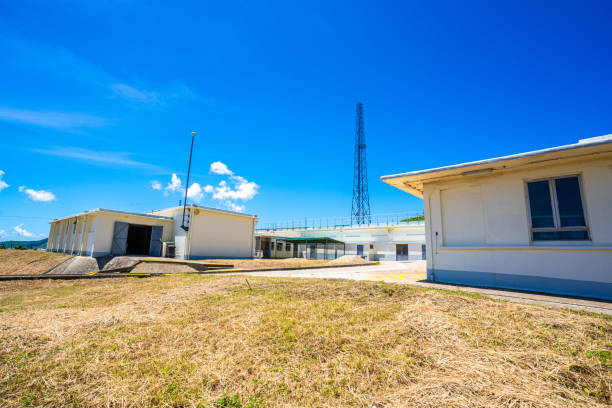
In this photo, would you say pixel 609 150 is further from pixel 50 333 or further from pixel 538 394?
pixel 50 333

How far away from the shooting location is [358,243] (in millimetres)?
28828

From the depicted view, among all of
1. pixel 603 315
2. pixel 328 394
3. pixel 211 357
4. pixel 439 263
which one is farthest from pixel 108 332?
pixel 439 263

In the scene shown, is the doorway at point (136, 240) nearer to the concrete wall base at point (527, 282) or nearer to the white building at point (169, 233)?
the white building at point (169, 233)

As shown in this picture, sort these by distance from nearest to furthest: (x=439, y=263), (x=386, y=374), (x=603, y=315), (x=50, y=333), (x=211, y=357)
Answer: (x=386, y=374), (x=211, y=357), (x=50, y=333), (x=603, y=315), (x=439, y=263)

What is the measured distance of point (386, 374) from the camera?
90.3 inches

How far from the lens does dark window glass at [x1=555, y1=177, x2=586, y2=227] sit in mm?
5980

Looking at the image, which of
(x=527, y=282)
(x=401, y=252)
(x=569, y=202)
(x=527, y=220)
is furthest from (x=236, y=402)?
(x=401, y=252)

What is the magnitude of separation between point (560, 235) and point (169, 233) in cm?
2135

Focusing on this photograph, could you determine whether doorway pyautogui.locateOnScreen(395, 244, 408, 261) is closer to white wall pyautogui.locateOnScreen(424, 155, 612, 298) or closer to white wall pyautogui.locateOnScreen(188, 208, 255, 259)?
white wall pyautogui.locateOnScreen(188, 208, 255, 259)

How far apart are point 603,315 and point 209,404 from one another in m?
5.27

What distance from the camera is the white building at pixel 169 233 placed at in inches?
685

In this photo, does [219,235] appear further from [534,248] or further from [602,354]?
[602,354]

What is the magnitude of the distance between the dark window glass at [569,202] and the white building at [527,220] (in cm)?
2

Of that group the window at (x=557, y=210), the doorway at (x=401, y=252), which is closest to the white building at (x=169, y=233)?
the doorway at (x=401, y=252)
